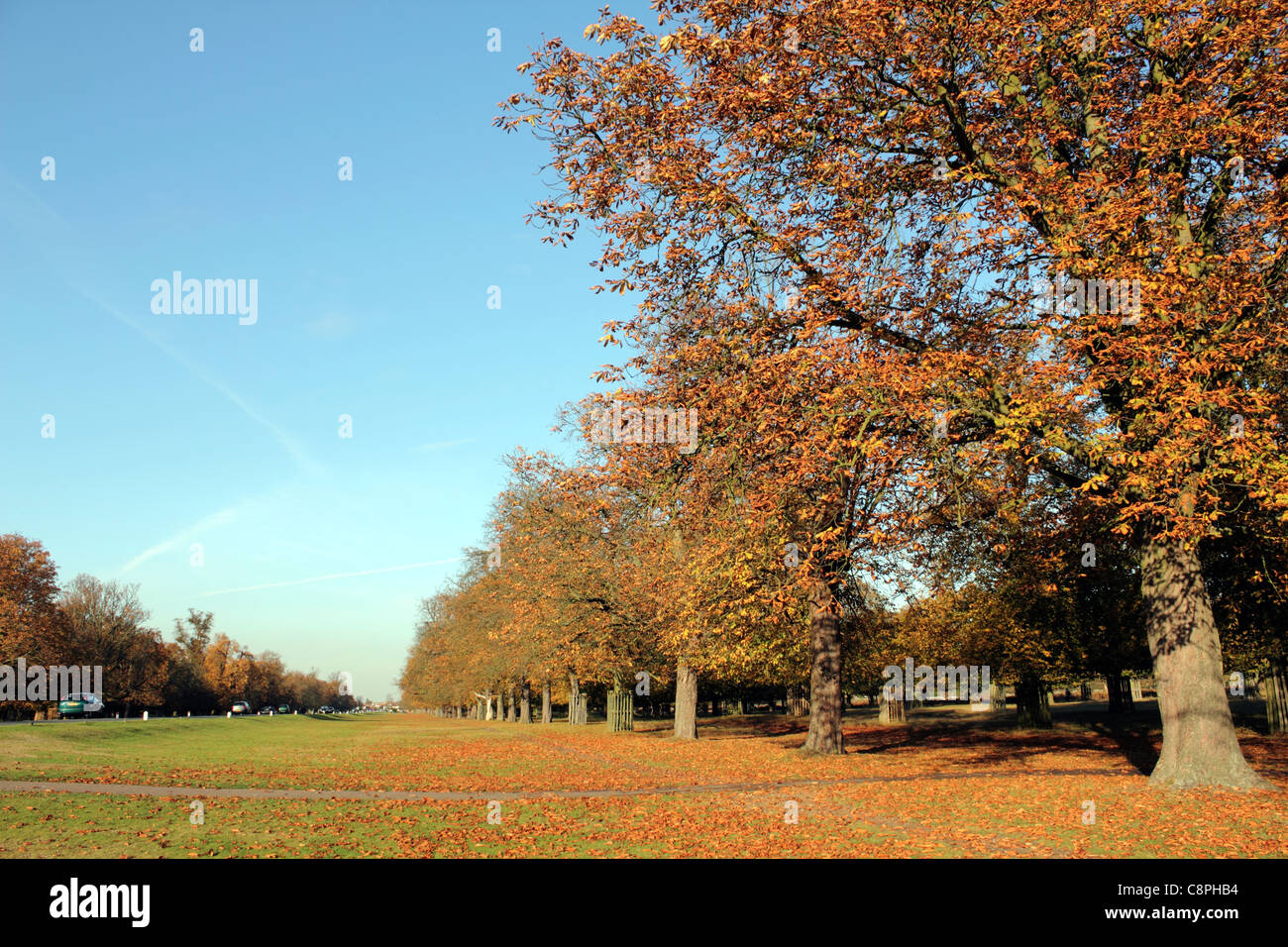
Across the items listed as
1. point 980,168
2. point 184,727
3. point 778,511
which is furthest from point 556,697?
point 980,168

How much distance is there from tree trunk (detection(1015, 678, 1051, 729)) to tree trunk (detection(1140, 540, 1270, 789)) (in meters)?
22.3

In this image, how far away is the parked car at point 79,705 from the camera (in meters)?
62.8

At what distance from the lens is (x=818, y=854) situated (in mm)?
9734

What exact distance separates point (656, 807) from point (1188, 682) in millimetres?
9589

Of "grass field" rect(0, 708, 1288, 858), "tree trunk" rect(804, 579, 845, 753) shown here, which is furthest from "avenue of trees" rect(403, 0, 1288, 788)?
"tree trunk" rect(804, 579, 845, 753)

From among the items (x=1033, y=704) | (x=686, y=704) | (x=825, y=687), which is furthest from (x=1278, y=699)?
(x=686, y=704)

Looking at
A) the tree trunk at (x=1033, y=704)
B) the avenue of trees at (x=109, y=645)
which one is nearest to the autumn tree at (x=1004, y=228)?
the tree trunk at (x=1033, y=704)

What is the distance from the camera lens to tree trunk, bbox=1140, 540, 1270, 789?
13.8 metres

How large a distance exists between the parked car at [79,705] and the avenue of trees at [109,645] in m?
2.31

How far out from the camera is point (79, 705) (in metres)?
63.7

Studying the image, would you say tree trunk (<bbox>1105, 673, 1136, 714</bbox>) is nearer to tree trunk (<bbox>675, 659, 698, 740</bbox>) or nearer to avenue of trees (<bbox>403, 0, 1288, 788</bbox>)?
tree trunk (<bbox>675, 659, 698, 740</bbox>)

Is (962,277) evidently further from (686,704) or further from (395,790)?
(686,704)

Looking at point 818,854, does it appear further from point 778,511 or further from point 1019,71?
point 1019,71

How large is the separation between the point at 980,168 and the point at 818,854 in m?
12.1
